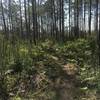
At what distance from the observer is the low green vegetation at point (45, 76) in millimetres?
10242

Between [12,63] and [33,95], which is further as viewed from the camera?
[12,63]

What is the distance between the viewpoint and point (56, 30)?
33.4 m

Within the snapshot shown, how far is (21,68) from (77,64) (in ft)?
12.0

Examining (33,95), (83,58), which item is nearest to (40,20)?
(83,58)

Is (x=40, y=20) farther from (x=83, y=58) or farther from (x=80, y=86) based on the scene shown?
(x=80, y=86)

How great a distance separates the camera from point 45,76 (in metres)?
12.5

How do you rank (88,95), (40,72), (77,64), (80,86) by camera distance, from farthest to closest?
(77,64) < (40,72) < (80,86) < (88,95)

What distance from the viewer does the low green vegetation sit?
10.2 metres

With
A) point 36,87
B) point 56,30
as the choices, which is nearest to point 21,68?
point 36,87

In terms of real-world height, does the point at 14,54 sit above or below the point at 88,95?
above

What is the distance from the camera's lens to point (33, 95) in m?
10.2

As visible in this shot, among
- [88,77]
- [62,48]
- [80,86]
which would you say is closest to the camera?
[80,86]

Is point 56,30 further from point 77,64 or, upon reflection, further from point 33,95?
point 33,95

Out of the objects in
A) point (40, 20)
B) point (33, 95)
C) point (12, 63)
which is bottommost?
point (33, 95)
